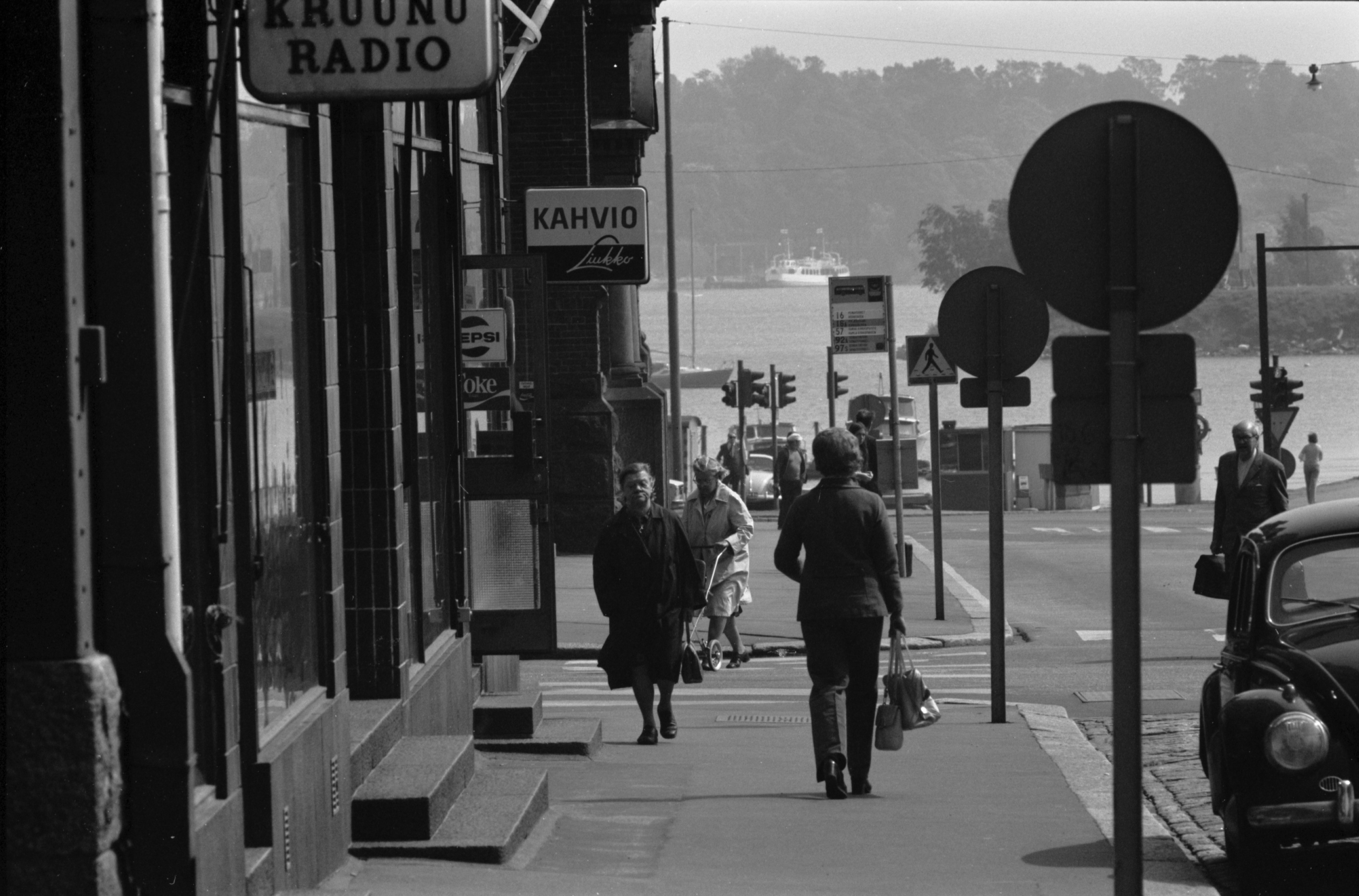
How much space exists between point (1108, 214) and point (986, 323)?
22.1 ft

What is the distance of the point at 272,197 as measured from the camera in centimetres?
676

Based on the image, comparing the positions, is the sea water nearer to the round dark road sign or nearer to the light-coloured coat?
the light-coloured coat

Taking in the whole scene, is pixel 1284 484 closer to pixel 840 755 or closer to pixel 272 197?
pixel 840 755

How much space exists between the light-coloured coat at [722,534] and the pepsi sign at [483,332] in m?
4.23

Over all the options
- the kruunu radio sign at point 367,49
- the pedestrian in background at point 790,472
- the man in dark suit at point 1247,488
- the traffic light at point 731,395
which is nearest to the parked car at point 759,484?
the traffic light at point 731,395

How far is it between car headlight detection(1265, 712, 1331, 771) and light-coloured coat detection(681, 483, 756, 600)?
8.16 m

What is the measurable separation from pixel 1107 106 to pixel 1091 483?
1009 mm

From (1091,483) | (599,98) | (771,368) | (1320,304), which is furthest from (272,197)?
(1320,304)

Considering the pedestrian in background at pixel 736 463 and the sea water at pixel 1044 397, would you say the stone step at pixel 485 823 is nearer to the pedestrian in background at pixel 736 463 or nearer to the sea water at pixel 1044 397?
the pedestrian in background at pixel 736 463

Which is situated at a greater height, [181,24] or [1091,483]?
[181,24]

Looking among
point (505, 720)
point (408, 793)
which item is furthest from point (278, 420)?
point (505, 720)

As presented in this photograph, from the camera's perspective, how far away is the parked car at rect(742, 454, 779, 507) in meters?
51.0

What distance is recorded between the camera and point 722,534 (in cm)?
1486

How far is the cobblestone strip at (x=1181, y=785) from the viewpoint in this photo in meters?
7.79
